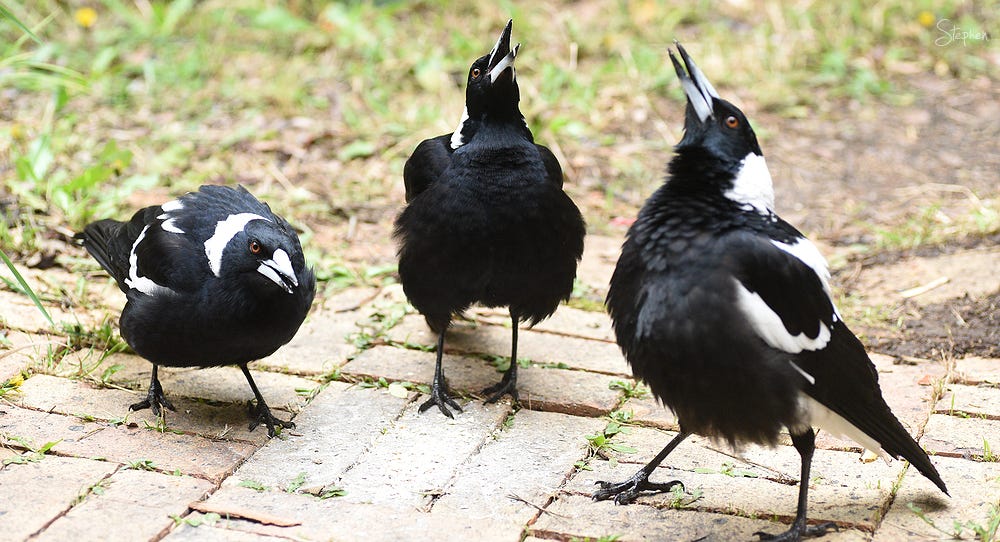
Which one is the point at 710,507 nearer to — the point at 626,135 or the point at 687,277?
the point at 687,277

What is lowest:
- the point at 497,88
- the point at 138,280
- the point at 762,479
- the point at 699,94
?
the point at 762,479

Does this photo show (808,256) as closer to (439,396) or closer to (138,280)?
(439,396)

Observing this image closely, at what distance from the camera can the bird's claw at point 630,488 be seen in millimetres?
3008

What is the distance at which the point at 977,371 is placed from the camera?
3.83 metres

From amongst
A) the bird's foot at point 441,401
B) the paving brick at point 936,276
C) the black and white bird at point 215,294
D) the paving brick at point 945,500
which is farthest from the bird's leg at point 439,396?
the paving brick at point 936,276

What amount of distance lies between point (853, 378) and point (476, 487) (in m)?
1.08

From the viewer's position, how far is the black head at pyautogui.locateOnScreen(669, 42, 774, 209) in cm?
285

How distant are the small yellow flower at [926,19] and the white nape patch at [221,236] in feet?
18.7

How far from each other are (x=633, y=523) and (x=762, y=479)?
50cm

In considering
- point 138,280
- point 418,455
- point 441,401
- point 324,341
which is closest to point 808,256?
point 418,455

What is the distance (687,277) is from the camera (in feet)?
8.82

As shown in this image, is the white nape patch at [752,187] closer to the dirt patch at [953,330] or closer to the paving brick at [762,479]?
the paving brick at [762,479]

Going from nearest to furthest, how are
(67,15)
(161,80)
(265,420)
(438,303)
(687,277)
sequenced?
(687,277)
(265,420)
(438,303)
(161,80)
(67,15)

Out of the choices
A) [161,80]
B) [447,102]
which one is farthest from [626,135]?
[161,80]
